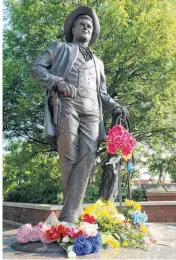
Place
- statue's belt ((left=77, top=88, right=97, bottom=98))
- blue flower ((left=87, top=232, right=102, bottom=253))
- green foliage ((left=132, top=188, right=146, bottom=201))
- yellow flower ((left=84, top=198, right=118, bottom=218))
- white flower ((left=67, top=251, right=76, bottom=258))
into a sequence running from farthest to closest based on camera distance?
1. green foliage ((left=132, top=188, right=146, bottom=201))
2. statue's belt ((left=77, top=88, right=97, bottom=98))
3. yellow flower ((left=84, top=198, right=118, bottom=218))
4. blue flower ((left=87, top=232, right=102, bottom=253))
5. white flower ((left=67, top=251, right=76, bottom=258))

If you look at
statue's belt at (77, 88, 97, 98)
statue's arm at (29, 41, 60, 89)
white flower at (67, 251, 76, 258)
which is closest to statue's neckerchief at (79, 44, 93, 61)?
statue's arm at (29, 41, 60, 89)

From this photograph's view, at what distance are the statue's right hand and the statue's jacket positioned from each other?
0.08 metres

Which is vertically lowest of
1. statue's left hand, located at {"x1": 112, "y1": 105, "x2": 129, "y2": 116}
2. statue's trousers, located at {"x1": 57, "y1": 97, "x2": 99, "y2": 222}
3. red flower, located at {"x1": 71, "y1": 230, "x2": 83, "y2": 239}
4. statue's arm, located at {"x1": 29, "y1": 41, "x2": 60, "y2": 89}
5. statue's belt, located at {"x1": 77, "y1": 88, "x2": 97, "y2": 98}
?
red flower, located at {"x1": 71, "y1": 230, "x2": 83, "y2": 239}

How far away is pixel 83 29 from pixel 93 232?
115 inches

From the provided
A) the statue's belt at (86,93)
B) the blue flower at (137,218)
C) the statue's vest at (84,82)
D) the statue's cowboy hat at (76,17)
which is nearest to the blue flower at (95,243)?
the blue flower at (137,218)

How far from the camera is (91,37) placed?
5.83 metres

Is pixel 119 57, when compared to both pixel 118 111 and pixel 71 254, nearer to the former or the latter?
pixel 118 111

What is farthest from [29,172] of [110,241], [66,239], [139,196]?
[66,239]

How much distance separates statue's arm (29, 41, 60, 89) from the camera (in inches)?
195

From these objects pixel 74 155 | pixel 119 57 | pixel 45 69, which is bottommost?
pixel 74 155

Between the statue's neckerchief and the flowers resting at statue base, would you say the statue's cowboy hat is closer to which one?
the statue's neckerchief

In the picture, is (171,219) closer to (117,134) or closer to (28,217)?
(28,217)

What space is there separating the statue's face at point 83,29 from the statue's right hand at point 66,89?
0.98 meters

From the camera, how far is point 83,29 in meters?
5.56
